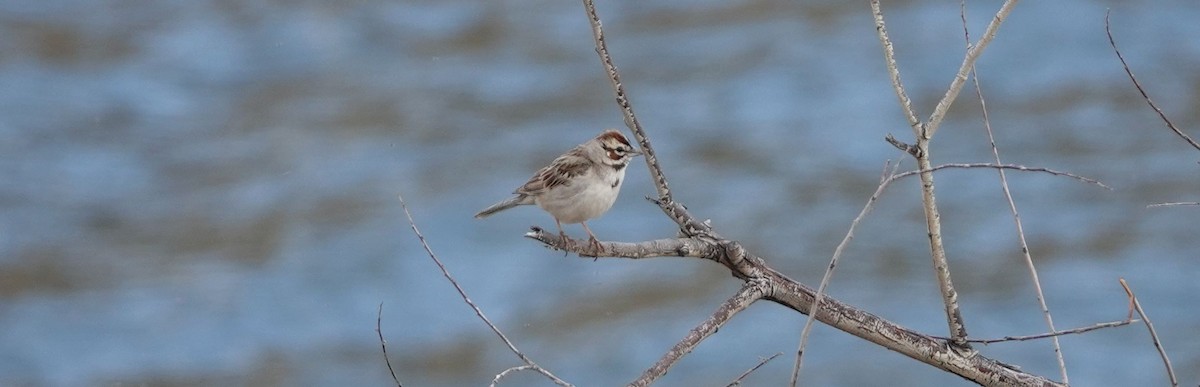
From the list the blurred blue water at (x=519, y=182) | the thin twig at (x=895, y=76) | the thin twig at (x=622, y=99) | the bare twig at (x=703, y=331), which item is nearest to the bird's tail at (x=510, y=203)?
the thin twig at (x=622, y=99)

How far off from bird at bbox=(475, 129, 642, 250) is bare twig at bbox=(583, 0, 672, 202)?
4.28 ft

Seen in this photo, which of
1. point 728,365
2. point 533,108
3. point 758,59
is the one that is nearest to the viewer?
point 728,365

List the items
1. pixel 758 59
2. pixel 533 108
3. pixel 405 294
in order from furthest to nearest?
pixel 758 59
pixel 533 108
pixel 405 294

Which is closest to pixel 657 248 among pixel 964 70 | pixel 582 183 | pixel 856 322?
pixel 856 322

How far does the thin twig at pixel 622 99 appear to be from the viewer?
5.04 meters

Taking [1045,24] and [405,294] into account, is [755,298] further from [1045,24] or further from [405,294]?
[1045,24]

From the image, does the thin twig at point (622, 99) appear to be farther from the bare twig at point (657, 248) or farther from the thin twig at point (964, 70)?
the thin twig at point (964, 70)

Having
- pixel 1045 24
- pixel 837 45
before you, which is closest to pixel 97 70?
pixel 837 45

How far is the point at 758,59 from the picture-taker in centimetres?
1866

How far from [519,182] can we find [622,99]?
415 inches

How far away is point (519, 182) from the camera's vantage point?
15.8 metres

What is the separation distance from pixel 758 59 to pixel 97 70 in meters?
8.32

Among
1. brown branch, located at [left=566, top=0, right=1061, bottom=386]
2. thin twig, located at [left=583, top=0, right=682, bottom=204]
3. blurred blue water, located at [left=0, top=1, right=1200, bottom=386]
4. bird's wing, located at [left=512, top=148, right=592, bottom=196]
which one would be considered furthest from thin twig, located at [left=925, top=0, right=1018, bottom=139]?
blurred blue water, located at [left=0, top=1, right=1200, bottom=386]

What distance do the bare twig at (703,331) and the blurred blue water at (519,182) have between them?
8.69 meters
